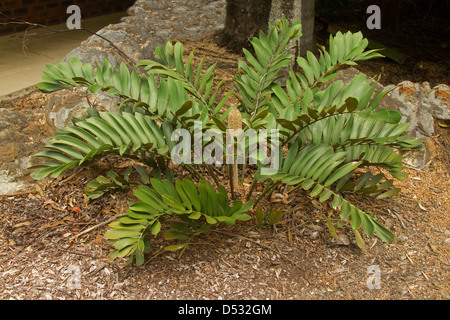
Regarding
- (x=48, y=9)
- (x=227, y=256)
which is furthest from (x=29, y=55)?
(x=227, y=256)

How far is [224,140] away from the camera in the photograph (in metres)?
2.55

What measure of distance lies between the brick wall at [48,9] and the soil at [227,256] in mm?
3588

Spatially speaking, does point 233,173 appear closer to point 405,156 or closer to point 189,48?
point 405,156

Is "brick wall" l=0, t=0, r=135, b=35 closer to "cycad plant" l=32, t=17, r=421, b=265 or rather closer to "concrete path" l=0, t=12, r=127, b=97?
"concrete path" l=0, t=12, r=127, b=97

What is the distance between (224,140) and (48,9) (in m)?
4.87

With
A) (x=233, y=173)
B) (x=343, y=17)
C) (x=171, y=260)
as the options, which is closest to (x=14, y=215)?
(x=171, y=260)

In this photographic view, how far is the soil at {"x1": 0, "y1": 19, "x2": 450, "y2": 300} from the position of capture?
2.53 m

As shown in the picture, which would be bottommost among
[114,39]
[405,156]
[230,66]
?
[405,156]

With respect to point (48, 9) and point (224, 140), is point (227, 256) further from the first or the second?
point (48, 9)

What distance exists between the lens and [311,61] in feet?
10.2

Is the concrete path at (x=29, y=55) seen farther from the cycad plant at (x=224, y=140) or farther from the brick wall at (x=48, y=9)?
the cycad plant at (x=224, y=140)

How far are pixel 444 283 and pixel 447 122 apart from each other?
1696 millimetres

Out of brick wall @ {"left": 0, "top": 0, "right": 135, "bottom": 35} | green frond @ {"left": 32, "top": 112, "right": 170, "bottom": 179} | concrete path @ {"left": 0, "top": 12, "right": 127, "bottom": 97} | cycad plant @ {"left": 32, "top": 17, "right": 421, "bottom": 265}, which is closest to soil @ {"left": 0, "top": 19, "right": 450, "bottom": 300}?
cycad plant @ {"left": 32, "top": 17, "right": 421, "bottom": 265}

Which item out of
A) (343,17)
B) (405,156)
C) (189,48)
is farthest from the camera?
(343,17)
